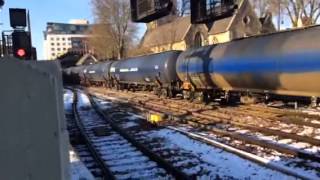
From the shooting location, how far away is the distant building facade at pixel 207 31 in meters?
70.7

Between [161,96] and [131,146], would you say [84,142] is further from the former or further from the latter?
[161,96]

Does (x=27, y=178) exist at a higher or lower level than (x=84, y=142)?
higher

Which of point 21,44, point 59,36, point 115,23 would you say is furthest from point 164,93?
point 59,36

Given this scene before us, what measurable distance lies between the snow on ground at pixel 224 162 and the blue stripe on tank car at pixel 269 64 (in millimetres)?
4752

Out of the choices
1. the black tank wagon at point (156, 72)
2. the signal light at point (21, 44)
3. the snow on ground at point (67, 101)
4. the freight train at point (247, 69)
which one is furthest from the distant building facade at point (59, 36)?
the signal light at point (21, 44)

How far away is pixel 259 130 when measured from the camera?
40.9 feet

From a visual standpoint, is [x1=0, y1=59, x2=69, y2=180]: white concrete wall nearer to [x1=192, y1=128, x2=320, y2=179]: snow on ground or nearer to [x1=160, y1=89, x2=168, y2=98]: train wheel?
[x1=192, y1=128, x2=320, y2=179]: snow on ground

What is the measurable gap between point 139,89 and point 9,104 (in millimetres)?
37502

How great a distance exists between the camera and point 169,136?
12359mm

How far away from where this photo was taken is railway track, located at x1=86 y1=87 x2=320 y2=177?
30.2 feet

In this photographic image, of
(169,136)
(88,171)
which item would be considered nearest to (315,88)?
(169,136)

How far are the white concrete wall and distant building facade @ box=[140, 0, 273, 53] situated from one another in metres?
66.4

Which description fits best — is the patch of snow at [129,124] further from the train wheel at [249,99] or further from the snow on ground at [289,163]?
the snow on ground at [289,163]

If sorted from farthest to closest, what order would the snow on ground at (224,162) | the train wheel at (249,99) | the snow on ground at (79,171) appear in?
the train wheel at (249,99)
the snow on ground at (79,171)
the snow on ground at (224,162)
